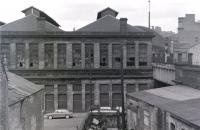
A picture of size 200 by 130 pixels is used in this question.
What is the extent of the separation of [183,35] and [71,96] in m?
29.2

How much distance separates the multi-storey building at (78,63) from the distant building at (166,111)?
16775mm

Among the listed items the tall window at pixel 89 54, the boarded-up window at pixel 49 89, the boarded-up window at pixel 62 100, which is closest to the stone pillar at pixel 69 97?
the boarded-up window at pixel 62 100

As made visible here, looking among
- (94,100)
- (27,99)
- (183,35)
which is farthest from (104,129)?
(183,35)

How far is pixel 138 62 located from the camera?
49469mm

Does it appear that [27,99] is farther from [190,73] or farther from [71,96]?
[71,96]

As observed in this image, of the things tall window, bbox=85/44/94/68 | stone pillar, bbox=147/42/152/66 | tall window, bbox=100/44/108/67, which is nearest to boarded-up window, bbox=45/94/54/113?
tall window, bbox=85/44/94/68

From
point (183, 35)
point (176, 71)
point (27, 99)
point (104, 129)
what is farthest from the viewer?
point (183, 35)

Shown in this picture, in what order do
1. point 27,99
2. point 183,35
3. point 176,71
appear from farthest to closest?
1. point 183,35
2. point 176,71
3. point 27,99

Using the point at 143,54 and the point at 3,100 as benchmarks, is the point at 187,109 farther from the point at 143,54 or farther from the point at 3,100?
the point at 143,54

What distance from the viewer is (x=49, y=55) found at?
160 feet

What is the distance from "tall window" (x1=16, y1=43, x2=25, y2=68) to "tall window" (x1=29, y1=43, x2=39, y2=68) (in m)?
0.86

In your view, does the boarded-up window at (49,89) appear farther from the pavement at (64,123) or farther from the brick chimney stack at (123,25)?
the brick chimney stack at (123,25)

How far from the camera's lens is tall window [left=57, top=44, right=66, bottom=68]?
48.6 meters

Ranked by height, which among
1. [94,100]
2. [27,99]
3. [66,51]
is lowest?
[94,100]
